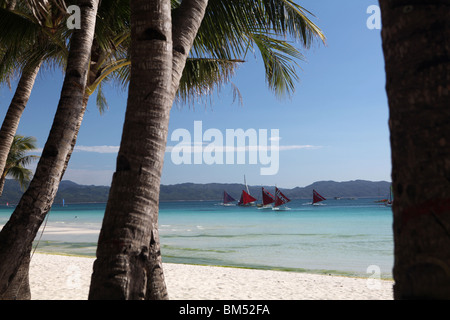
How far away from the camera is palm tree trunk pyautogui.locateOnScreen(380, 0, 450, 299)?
1.35m

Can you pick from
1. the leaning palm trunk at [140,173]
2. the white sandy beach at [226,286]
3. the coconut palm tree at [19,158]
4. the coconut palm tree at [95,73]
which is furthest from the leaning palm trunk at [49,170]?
the coconut palm tree at [19,158]

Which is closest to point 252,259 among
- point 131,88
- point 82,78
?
point 82,78

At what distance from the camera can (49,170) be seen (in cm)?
387

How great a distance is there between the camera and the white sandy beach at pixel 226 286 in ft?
24.8

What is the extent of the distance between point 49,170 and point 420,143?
350 cm

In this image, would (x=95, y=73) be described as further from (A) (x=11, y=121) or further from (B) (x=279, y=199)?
(B) (x=279, y=199)

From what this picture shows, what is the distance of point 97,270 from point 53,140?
2.06 metres

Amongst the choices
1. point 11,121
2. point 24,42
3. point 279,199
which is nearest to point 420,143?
point 11,121

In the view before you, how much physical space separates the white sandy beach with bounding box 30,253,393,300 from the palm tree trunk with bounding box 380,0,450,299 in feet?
21.1

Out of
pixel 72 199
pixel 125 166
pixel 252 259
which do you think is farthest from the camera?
pixel 72 199

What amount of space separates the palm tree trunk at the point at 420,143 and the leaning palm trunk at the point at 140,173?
4.84 feet

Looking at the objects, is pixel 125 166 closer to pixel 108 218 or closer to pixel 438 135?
pixel 108 218

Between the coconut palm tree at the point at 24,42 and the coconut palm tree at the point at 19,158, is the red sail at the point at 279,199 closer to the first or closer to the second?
the coconut palm tree at the point at 19,158
